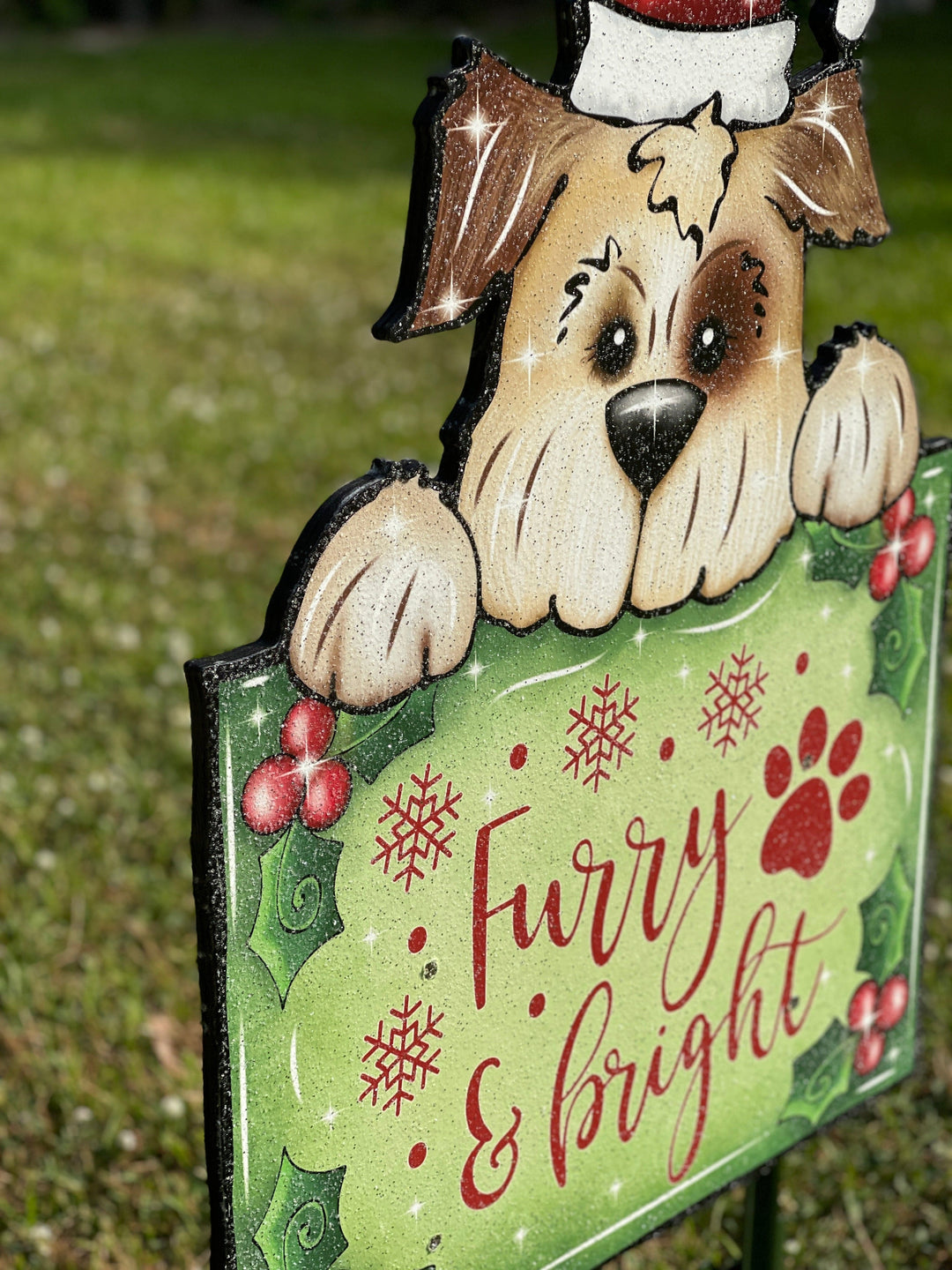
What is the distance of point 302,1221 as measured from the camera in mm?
1384

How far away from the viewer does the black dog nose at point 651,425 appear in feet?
4.66

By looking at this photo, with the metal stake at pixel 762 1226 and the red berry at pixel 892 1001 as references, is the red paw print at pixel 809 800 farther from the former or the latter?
the metal stake at pixel 762 1226

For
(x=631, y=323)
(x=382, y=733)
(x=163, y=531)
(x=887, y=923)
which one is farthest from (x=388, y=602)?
(x=163, y=531)

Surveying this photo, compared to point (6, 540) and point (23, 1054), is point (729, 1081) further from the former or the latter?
point (6, 540)

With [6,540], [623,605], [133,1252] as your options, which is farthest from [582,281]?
[6,540]

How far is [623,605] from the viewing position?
58.9 inches

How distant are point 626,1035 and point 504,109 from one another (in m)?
0.97

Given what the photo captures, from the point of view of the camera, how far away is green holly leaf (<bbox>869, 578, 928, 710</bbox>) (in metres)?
1.81

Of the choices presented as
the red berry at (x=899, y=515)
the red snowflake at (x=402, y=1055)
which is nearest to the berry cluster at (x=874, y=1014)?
the red berry at (x=899, y=515)

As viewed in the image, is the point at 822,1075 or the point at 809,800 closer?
the point at 809,800

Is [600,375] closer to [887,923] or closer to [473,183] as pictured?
[473,183]

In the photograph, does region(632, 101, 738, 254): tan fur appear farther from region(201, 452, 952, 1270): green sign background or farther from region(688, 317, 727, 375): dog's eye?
region(201, 452, 952, 1270): green sign background

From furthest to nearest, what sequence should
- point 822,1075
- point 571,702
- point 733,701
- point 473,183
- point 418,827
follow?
point 822,1075, point 733,701, point 571,702, point 418,827, point 473,183

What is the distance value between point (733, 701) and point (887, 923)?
52 cm
